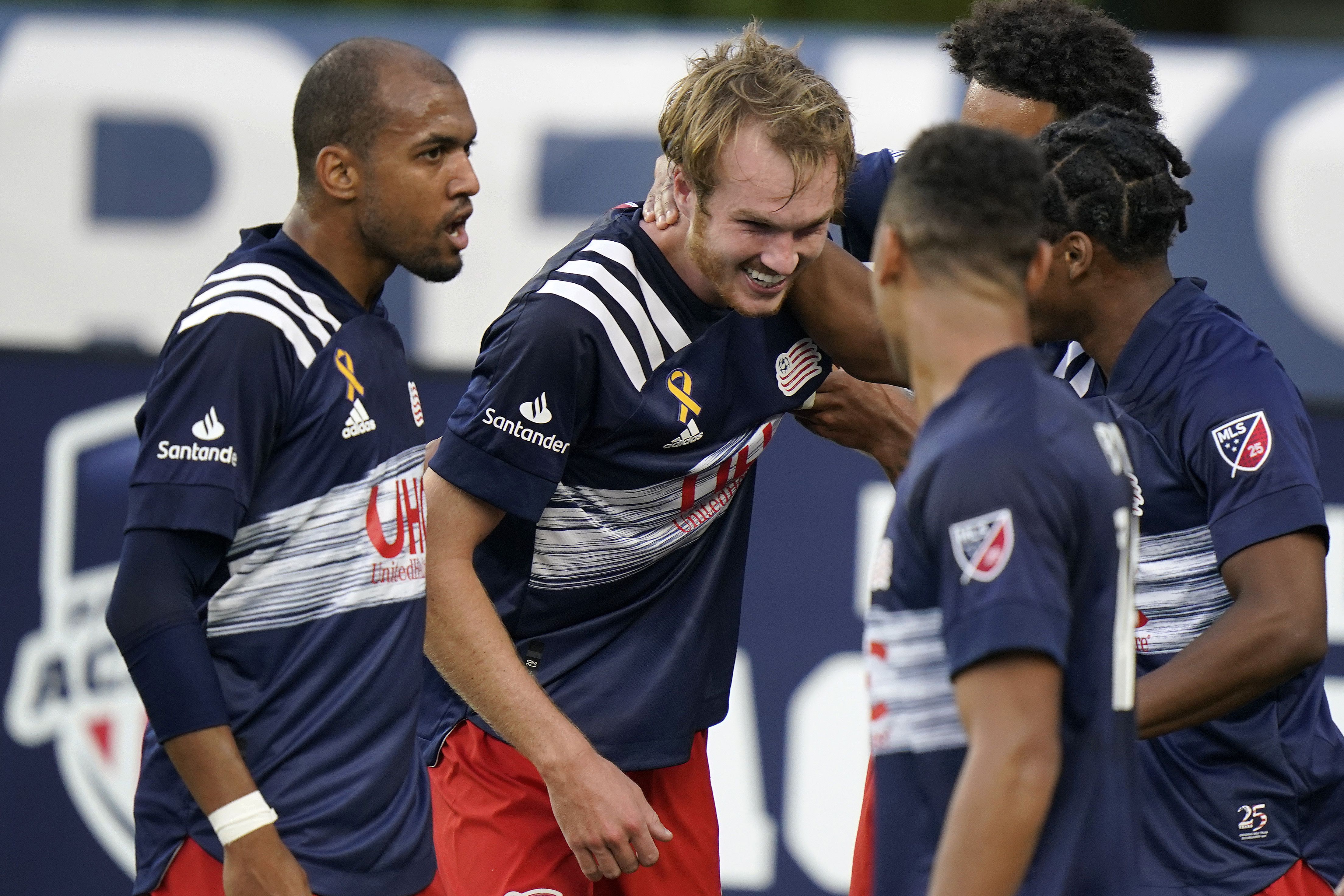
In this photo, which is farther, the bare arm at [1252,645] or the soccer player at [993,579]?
the bare arm at [1252,645]

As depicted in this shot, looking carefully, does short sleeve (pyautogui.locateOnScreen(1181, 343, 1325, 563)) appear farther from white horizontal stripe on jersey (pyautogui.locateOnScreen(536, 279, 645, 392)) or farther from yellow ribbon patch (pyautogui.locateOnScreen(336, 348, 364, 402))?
yellow ribbon patch (pyautogui.locateOnScreen(336, 348, 364, 402))

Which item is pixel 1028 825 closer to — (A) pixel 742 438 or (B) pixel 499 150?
(A) pixel 742 438

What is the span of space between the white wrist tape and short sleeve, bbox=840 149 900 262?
177 centimetres

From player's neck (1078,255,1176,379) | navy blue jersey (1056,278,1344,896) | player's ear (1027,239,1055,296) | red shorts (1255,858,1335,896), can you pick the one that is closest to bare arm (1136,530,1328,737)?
navy blue jersey (1056,278,1344,896)

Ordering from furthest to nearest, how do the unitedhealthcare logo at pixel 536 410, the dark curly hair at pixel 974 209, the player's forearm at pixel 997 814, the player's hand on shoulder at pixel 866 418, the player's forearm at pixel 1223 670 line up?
the player's hand on shoulder at pixel 866 418
the unitedhealthcare logo at pixel 536 410
the player's forearm at pixel 1223 670
the dark curly hair at pixel 974 209
the player's forearm at pixel 997 814

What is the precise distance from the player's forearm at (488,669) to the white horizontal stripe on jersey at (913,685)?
3.08 ft

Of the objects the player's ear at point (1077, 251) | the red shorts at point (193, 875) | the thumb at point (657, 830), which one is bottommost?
the thumb at point (657, 830)

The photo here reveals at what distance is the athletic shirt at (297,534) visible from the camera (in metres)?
2.33

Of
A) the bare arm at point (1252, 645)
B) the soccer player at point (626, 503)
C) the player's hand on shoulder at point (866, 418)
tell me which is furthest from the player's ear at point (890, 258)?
the player's hand on shoulder at point (866, 418)

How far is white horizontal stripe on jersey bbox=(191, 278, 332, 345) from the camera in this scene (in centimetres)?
243

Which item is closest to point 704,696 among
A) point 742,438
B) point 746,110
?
point 742,438

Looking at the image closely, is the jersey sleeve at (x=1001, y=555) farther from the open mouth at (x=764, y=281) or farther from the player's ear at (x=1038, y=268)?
the open mouth at (x=764, y=281)

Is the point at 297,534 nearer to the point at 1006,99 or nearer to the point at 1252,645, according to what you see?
the point at 1252,645

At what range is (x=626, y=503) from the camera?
3.04m
